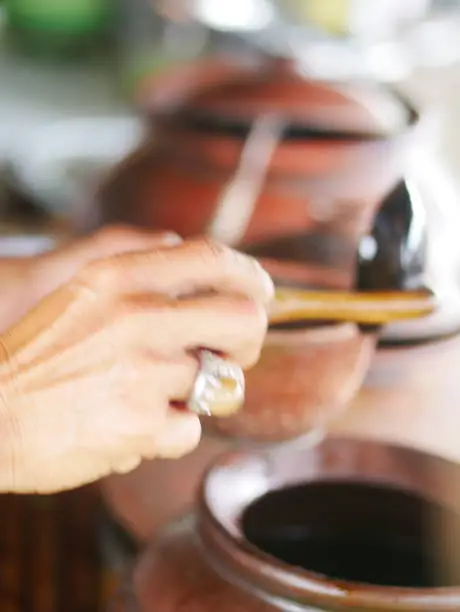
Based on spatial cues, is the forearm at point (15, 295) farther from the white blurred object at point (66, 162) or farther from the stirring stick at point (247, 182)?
the white blurred object at point (66, 162)

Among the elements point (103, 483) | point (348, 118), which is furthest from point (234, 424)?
point (348, 118)

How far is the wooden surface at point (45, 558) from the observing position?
0.85 meters

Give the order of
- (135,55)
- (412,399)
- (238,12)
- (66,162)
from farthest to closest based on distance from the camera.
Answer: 1. (135,55)
2. (238,12)
3. (66,162)
4. (412,399)

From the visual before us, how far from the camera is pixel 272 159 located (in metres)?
0.76

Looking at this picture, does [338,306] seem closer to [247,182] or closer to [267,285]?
[267,285]

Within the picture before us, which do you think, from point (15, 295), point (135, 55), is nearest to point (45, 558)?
point (15, 295)

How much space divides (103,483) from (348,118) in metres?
0.36

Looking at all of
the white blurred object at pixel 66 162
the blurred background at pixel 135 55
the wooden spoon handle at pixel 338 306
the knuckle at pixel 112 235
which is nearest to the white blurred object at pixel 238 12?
the blurred background at pixel 135 55

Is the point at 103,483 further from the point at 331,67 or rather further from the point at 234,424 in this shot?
Answer: the point at 331,67

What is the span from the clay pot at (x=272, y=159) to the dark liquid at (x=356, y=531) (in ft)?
0.86

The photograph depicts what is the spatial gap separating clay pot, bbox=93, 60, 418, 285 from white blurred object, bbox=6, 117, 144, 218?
0.17 meters

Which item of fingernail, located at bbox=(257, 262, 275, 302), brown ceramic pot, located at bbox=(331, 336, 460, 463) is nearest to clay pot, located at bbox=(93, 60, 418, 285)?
brown ceramic pot, located at bbox=(331, 336, 460, 463)

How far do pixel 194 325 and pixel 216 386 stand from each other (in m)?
0.03

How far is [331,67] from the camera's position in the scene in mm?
1229
